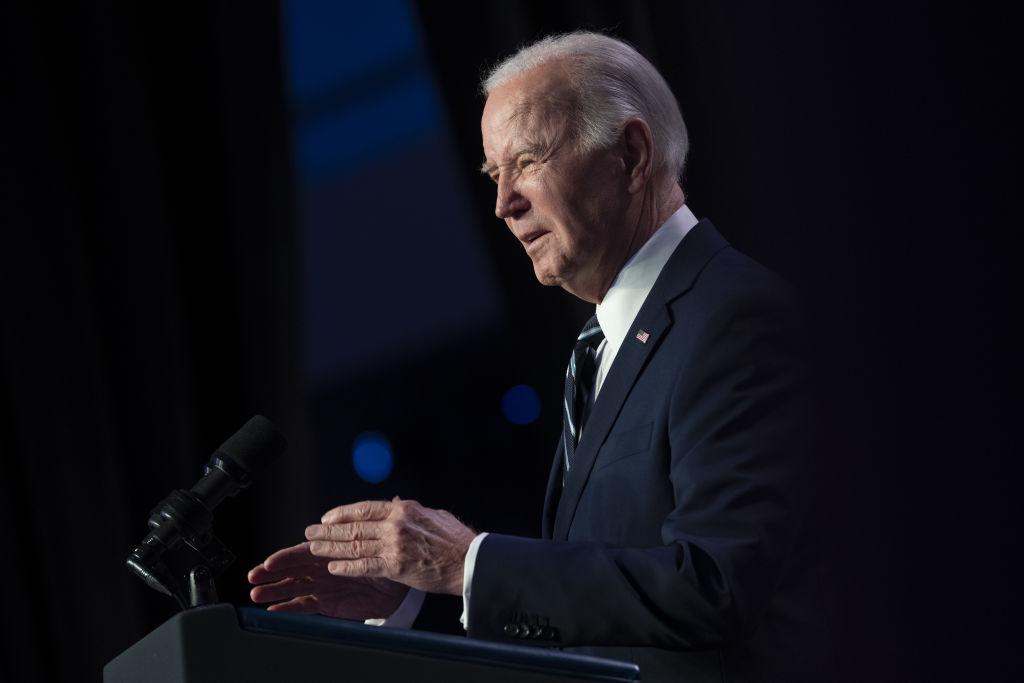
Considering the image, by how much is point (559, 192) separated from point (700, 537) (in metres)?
0.74

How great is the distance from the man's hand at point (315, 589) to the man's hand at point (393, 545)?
0.59 feet

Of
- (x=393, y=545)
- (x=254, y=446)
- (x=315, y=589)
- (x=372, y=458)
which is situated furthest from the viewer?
(x=372, y=458)

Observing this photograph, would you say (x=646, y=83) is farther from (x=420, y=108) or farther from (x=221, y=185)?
(x=420, y=108)

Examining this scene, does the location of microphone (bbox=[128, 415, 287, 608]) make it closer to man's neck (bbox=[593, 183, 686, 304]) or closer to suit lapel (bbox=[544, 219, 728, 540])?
suit lapel (bbox=[544, 219, 728, 540])

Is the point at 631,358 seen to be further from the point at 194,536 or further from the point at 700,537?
the point at 194,536

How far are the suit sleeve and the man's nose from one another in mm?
527

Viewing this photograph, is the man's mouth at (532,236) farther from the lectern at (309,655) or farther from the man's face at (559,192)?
the lectern at (309,655)

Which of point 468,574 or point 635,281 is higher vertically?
point 635,281

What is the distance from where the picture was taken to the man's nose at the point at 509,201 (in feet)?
5.91

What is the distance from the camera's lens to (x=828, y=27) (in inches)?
45.1

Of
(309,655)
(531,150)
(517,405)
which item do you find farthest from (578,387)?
(517,405)

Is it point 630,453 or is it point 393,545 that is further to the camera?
point 630,453

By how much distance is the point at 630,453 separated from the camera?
1.40 m

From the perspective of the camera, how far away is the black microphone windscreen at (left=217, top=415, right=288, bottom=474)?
49.4 inches
